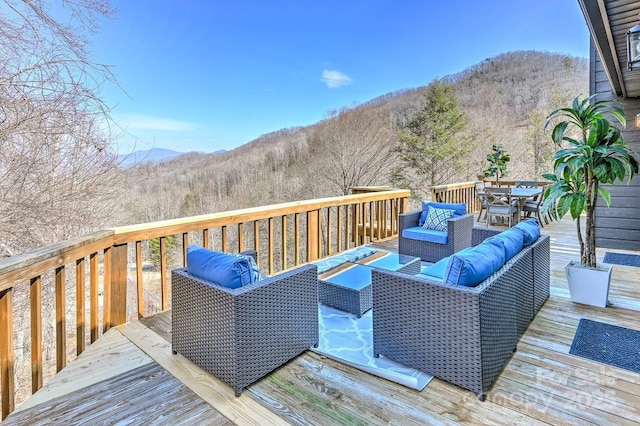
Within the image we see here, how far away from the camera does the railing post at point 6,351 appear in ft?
5.66

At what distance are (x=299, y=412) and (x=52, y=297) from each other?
5448 mm

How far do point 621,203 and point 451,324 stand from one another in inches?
196

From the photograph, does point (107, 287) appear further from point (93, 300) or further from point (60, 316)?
point (60, 316)

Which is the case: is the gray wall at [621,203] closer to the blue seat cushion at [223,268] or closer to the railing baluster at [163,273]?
the blue seat cushion at [223,268]

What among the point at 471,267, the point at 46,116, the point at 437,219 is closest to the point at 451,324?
the point at 471,267

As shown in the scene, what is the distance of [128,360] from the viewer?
87.6 inches

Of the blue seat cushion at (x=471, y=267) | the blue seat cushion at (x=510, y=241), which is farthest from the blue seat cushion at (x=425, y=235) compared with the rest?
the blue seat cushion at (x=471, y=267)

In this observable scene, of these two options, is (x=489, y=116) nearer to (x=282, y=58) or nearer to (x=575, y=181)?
(x=282, y=58)

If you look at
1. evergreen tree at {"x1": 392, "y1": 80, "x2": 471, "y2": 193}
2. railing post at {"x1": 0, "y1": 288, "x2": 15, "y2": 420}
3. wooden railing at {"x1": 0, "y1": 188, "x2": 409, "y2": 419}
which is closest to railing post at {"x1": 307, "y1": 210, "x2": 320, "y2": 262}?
wooden railing at {"x1": 0, "y1": 188, "x2": 409, "y2": 419}

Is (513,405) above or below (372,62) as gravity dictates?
below

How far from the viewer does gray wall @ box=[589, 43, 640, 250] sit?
15.8 feet

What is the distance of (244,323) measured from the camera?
6.10ft

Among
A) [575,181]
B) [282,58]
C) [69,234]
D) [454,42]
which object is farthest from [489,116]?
[69,234]

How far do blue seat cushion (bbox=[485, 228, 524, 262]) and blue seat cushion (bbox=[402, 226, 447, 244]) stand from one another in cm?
159
